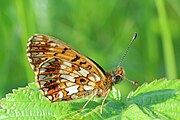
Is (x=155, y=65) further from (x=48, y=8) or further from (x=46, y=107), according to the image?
(x=46, y=107)

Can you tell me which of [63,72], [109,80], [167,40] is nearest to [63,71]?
[63,72]

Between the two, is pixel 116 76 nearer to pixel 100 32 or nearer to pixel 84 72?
pixel 84 72

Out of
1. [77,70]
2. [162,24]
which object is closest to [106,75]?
[77,70]

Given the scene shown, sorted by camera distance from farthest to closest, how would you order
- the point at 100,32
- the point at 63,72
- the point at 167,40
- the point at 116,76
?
the point at 100,32 < the point at 167,40 < the point at 116,76 < the point at 63,72

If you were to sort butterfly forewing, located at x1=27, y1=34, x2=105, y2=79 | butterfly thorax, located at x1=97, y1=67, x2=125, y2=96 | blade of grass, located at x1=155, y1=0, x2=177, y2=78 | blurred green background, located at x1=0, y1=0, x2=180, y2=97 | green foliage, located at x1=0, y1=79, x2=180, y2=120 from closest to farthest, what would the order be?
1. green foliage, located at x1=0, y1=79, x2=180, y2=120
2. butterfly forewing, located at x1=27, y1=34, x2=105, y2=79
3. butterfly thorax, located at x1=97, y1=67, x2=125, y2=96
4. blade of grass, located at x1=155, y1=0, x2=177, y2=78
5. blurred green background, located at x1=0, y1=0, x2=180, y2=97

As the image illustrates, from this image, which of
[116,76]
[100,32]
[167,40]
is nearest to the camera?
[116,76]

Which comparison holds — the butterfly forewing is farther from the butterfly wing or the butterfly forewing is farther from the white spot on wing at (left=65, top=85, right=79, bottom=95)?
the white spot on wing at (left=65, top=85, right=79, bottom=95)

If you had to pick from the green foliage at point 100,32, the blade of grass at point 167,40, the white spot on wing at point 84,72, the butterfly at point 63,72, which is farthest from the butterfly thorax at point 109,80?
the green foliage at point 100,32

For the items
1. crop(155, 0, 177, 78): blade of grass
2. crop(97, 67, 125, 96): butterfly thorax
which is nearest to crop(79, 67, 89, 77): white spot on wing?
crop(97, 67, 125, 96): butterfly thorax
